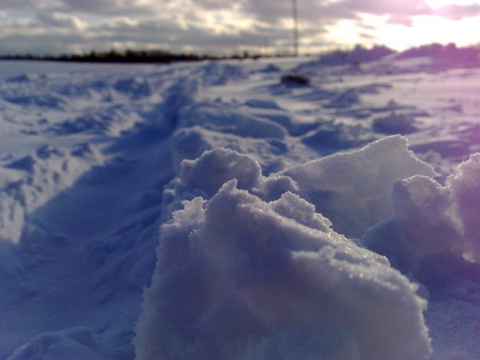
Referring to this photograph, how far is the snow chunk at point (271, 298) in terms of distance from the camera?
3.35 feet

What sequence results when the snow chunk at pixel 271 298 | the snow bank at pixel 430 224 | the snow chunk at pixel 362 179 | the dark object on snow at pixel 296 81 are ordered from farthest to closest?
the dark object on snow at pixel 296 81
the snow chunk at pixel 362 179
the snow bank at pixel 430 224
the snow chunk at pixel 271 298

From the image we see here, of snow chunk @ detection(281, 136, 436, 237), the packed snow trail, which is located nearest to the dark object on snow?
the packed snow trail

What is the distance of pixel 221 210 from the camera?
1.16 m

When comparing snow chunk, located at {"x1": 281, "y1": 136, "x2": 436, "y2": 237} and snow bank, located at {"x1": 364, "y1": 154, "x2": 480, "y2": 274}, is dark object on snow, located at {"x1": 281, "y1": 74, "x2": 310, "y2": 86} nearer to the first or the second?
snow chunk, located at {"x1": 281, "y1": 136, "x2": 436, "y2": 237}

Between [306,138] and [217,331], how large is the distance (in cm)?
354

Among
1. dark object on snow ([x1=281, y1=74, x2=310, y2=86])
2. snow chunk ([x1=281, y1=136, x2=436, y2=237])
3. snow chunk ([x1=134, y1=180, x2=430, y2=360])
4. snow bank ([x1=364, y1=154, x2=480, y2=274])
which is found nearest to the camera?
snow chunk ([x1=134, y1=180, x2=430, y2=360])

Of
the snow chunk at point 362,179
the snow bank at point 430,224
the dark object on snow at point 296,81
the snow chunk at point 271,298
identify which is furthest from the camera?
the dark object on snow at point 296,81

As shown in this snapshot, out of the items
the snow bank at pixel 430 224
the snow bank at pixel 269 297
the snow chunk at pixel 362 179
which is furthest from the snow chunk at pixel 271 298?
the snow chunk at pixel 362 179

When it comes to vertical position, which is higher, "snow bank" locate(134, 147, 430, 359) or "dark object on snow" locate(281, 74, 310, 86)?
"snow bank" locate(134, 147, 430, 359)

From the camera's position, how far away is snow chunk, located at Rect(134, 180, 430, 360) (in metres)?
1.02

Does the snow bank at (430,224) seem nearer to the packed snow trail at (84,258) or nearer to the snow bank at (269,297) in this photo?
the snow bank at (269,297)

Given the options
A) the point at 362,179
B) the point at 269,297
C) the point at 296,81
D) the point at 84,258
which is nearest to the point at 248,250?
the point at 269,297

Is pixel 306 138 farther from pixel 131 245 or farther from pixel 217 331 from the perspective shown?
pixel 217 331

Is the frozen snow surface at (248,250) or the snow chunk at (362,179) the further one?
the snow chunk at (362,179)
